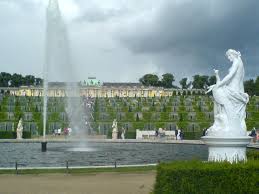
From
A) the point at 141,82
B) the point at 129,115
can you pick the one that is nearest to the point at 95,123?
the point at 129,115

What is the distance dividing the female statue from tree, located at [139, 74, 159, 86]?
14758cm

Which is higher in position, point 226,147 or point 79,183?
point 226,147

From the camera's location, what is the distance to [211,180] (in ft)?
32.4

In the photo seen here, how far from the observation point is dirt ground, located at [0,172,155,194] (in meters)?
12.7

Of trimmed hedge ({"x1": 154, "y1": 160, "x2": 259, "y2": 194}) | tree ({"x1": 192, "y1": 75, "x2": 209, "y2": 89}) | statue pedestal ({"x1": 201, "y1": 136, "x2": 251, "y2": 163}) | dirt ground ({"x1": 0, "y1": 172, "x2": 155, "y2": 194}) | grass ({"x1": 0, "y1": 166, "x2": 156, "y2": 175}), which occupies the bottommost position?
dirt ground ({"x1": 0, "y1": 172, "x2": 155, "y2": 194})

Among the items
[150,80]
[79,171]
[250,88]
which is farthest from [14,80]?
[79,171]

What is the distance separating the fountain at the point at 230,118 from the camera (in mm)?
13531

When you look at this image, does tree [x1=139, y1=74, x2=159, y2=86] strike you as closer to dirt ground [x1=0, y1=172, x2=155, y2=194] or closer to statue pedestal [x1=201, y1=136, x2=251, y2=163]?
dirt ground [x1=0, y1=172, x2=155, y2=194]

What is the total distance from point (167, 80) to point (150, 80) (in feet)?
21.3

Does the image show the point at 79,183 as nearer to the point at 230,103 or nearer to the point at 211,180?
the point at 230,103

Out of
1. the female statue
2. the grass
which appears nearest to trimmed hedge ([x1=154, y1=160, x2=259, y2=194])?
the female statue

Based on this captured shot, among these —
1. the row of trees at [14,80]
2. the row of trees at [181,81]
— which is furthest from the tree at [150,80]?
the row of trees at [14,80]

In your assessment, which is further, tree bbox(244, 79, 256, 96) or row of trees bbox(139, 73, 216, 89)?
row of trees bbox(139, 73, 216, 89)

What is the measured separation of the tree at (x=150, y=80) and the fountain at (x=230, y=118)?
147564mm
